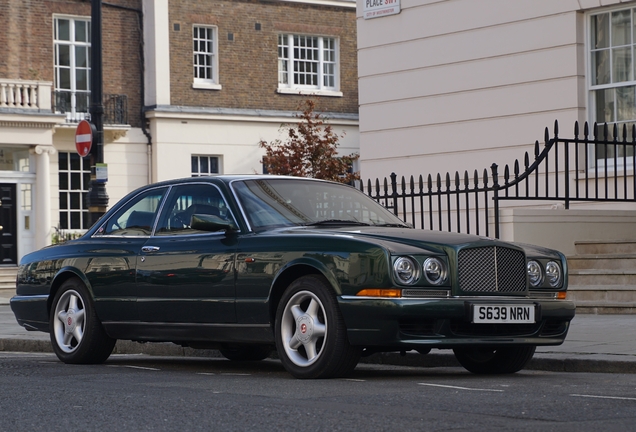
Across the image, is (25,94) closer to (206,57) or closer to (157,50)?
(157,50)

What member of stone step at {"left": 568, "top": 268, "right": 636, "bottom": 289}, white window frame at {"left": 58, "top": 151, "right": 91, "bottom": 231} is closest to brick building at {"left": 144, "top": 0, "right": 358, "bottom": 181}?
white window frame at {"left": 58, "top": 151, "right": 91, "bottom": 231}

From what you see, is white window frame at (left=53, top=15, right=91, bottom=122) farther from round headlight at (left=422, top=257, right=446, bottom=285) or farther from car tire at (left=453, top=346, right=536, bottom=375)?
round headlight at (left=422, top=257, right=446, bottom=285)

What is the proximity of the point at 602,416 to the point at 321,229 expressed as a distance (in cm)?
315

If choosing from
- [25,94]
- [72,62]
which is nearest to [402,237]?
[25,94]

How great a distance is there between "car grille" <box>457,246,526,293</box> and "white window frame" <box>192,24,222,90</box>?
2762 cm

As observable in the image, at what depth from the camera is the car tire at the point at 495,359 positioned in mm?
9562

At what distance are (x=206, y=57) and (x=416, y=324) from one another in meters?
28.6

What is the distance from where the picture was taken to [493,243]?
901 centimetres

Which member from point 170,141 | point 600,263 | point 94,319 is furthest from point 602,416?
point 170,141

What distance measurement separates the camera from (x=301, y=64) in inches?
1494

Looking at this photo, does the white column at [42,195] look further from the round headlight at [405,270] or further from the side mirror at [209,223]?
the round headlight at [405,270]

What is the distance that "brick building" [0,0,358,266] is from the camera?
109ft

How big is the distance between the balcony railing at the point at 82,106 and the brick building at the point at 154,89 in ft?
0.09

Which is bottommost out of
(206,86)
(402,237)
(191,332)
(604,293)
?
(604,293)
